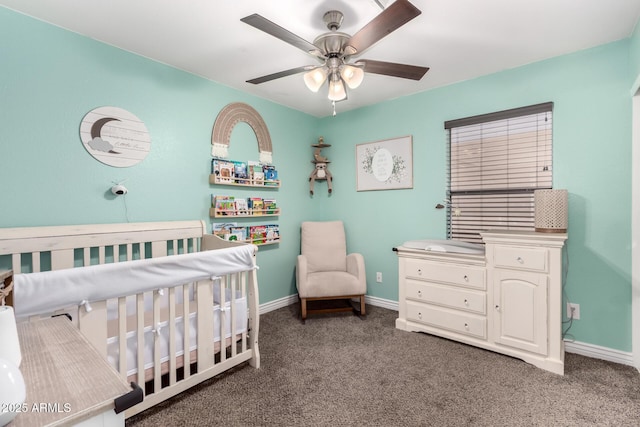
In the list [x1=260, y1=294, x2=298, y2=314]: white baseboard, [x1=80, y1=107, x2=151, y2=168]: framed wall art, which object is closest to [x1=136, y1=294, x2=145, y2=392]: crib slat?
[x1=80, y1=107, x2=151, y2=168]: framed wall art

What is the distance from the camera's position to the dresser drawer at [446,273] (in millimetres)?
2346

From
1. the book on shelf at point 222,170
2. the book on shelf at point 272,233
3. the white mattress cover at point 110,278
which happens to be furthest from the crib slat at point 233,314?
the book on shelf at point 272,233

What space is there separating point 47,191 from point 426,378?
8.69 ft

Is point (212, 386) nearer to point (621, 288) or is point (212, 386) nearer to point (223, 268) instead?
point (223, 268)

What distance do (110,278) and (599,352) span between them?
10.4 feet

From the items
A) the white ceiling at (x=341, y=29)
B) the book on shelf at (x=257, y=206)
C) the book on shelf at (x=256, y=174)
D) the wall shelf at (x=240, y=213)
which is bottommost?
the wall shelf at (x=240, y=213)

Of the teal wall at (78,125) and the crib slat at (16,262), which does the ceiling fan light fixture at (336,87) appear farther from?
the crib slat at (16,262)

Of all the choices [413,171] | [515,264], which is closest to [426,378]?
[515,264]

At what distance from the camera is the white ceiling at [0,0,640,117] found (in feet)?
5.70

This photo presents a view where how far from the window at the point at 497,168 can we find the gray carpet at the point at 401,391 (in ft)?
3.54

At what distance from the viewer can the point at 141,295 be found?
5.25ft

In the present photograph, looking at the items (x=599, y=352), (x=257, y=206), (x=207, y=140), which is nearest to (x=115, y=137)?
(x=207, y=140)

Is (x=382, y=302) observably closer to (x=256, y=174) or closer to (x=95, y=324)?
(x=256, y=174)

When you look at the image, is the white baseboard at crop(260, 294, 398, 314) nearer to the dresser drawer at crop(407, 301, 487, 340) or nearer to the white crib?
the dresser drawer at crop(407, 301, 487, 340)
